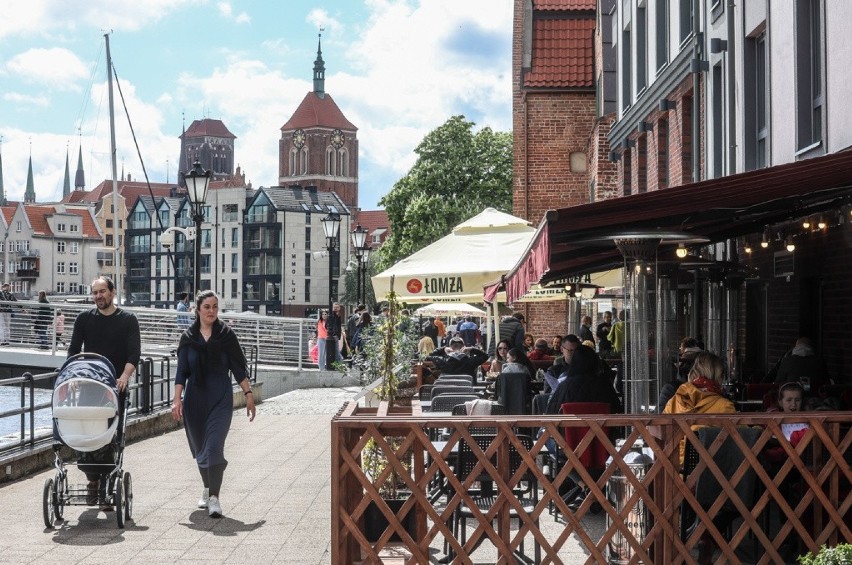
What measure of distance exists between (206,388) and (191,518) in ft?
3.46

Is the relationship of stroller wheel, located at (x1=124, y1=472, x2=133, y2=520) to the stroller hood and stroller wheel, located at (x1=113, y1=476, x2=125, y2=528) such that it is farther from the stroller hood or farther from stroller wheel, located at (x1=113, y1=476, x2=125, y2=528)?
the stroller hood

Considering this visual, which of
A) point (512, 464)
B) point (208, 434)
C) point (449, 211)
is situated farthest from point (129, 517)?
point (449, 211)

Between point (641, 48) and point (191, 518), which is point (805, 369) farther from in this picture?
point (641, 48)

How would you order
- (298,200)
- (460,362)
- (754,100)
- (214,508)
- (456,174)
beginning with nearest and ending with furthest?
(214,508) → (754,100) → (460,362) → (456,174) → (298,200)

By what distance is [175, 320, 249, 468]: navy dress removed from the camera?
1055 centimetres

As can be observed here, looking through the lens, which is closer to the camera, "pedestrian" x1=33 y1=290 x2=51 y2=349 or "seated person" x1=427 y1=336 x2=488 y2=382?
"seated person" x1=427 y1=336 x2=488 y2=382

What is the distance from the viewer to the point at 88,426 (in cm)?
999

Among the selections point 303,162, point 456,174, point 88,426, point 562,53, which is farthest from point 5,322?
point 303,162

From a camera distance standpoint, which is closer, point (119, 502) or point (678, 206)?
point (678, 206)

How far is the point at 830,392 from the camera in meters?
11.8

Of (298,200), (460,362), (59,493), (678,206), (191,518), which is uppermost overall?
(298,200)

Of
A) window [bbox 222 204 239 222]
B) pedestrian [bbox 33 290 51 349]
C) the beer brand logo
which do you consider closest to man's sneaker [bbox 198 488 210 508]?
the beer brand logo

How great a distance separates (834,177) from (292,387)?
22089 mm

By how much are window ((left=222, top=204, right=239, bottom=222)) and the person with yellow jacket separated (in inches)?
5517
